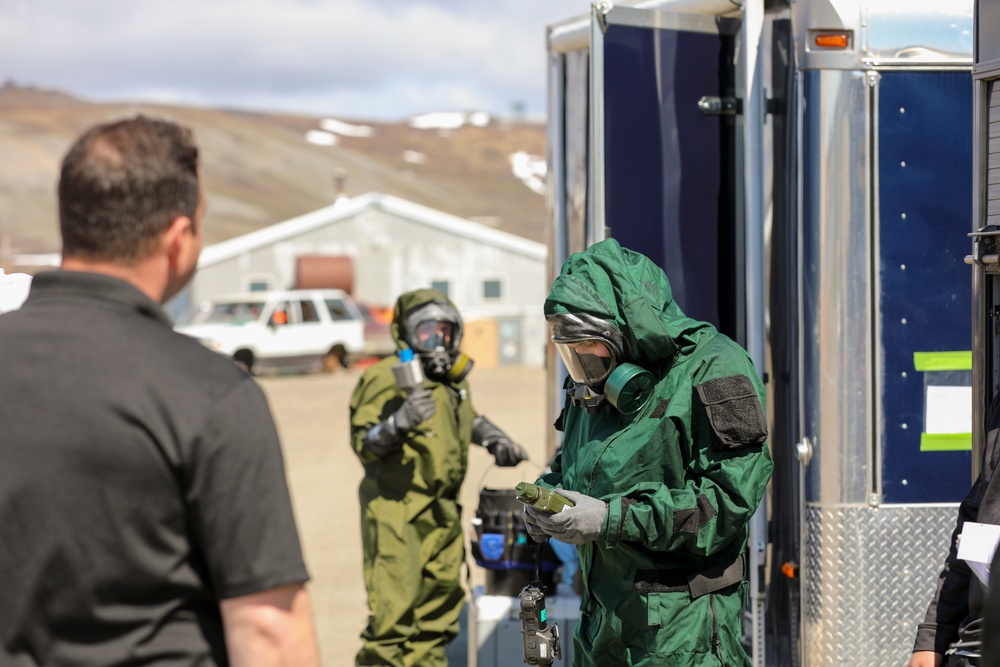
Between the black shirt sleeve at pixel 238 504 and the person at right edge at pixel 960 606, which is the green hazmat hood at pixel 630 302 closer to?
the person at right edge at pixel 960 606

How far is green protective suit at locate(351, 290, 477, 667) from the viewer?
5695 millimetres

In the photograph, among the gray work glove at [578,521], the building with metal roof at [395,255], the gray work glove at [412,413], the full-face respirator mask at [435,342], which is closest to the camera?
the gray work glove at [578,521]

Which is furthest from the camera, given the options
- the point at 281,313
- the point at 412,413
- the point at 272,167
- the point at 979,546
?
the point at 272,167

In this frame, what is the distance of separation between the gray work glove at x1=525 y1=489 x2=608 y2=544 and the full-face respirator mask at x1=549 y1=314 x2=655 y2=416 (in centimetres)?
28

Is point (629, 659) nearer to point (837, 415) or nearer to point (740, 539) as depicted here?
point (740, 539)

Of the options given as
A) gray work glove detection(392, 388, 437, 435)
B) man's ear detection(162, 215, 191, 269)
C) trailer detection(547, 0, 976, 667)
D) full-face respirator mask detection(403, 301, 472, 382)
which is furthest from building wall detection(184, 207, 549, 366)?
man's ear detection(162, 215, 191, 269)

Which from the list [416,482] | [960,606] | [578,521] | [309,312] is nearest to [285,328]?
[309,312]

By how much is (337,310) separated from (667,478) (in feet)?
73.7

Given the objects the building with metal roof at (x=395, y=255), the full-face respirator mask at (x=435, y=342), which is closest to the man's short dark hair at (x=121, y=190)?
the full-face respirator mask at (x=435, y=342)

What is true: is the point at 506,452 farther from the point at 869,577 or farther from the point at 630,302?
the point at 630,302

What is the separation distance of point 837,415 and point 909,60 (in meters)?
1.26

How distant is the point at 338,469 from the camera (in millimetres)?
13875

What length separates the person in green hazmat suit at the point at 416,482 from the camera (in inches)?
223

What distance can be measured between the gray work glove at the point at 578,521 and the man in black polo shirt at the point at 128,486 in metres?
1.31
